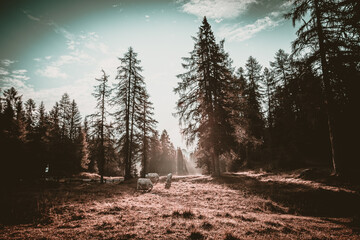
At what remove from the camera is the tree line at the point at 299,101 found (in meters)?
10.5

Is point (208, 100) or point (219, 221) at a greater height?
point (208, 100)

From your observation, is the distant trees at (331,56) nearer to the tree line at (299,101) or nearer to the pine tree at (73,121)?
the tree line at (299,101)

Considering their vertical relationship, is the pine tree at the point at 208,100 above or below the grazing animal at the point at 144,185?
above

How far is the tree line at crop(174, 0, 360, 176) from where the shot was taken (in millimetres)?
10523

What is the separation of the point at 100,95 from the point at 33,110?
30.2m

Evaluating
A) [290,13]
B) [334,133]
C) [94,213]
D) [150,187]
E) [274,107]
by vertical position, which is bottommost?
[150,187]

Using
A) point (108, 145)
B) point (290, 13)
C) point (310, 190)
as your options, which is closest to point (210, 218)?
point (310, 190)

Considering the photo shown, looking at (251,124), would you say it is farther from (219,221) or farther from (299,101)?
(219,221)

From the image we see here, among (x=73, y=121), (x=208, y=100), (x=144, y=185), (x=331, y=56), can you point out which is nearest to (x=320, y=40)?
(x=331, y=56)

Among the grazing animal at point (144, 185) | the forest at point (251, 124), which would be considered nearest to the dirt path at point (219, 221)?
the forest at point (251, 124)

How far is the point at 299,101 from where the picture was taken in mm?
13797

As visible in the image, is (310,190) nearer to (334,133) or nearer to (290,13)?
(334,133)

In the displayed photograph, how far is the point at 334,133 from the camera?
10938 mm

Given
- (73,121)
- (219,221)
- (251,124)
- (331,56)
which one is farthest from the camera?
(73,121)
